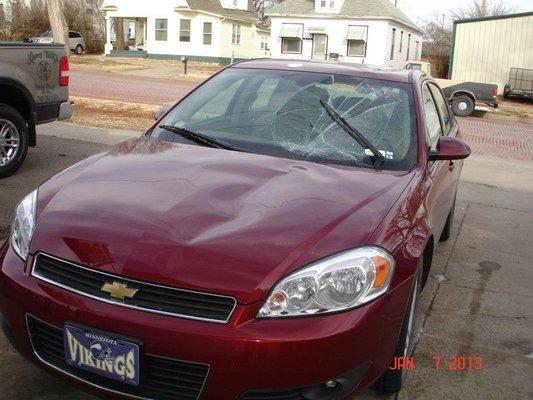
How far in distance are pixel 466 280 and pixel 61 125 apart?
820 centimetres

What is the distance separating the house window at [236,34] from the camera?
134ft

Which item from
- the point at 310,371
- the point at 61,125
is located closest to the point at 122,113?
the point at 61,125

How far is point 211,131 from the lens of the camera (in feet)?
12.0

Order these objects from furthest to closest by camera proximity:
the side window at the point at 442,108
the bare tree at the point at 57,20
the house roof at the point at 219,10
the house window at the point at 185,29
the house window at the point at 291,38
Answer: the house window at the point at 185,29 → the house roof at the point at 219,10 → the house window at the point at 291,38 → the bare tree at the point at 57,20 → the side window at the point at 442,108

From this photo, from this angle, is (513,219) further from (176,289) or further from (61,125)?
(61,125)

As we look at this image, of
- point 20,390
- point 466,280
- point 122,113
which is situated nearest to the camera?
point 20,390

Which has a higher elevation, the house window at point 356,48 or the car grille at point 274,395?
the house window at point 356,48

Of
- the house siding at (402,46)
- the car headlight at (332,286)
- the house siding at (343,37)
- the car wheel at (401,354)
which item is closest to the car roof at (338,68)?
the car wheel at (401,354)

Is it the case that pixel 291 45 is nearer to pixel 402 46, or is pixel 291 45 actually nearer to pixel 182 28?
pixel 182 28

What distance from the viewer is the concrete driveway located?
9.97ft

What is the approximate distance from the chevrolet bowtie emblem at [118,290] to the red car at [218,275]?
0.01 meters

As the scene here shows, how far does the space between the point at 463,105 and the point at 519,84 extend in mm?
8409

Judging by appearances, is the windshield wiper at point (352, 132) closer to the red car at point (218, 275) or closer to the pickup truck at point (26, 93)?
the red car at point (218, 275)

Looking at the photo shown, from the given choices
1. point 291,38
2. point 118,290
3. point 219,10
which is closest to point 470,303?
point 118,290
